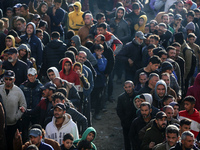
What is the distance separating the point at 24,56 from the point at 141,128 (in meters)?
3.70

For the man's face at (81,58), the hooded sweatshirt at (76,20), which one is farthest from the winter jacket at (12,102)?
the hooded sweatshirt at (76,20)

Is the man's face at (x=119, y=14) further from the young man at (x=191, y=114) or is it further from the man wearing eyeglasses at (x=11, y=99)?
the man wearing eyeglasses at (x=11, y=99)

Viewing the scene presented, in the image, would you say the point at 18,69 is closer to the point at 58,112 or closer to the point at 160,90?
the point at 58,112

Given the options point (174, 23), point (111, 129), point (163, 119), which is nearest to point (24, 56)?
point (111, 129)

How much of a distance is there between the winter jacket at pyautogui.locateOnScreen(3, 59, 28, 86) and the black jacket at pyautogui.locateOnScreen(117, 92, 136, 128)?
7.77 feet

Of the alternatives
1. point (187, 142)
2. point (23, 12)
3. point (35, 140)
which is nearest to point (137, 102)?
point (187, 142)

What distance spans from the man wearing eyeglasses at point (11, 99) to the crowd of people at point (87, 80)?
0.02 metres

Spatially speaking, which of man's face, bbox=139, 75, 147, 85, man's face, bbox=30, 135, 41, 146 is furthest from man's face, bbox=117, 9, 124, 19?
man's face, bbox=30, 135, 41, 146

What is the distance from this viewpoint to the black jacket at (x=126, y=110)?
36.5ft

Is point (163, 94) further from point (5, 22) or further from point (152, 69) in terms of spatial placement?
point (5, 22)

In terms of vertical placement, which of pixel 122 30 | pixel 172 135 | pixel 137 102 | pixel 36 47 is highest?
pixel 122 30

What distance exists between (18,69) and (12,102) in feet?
4.10

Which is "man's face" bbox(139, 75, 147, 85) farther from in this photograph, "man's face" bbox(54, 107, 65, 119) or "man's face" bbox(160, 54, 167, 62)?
"man's face" bbox(54, 107, 65, 119)

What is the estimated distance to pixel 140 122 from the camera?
32.8 ft
